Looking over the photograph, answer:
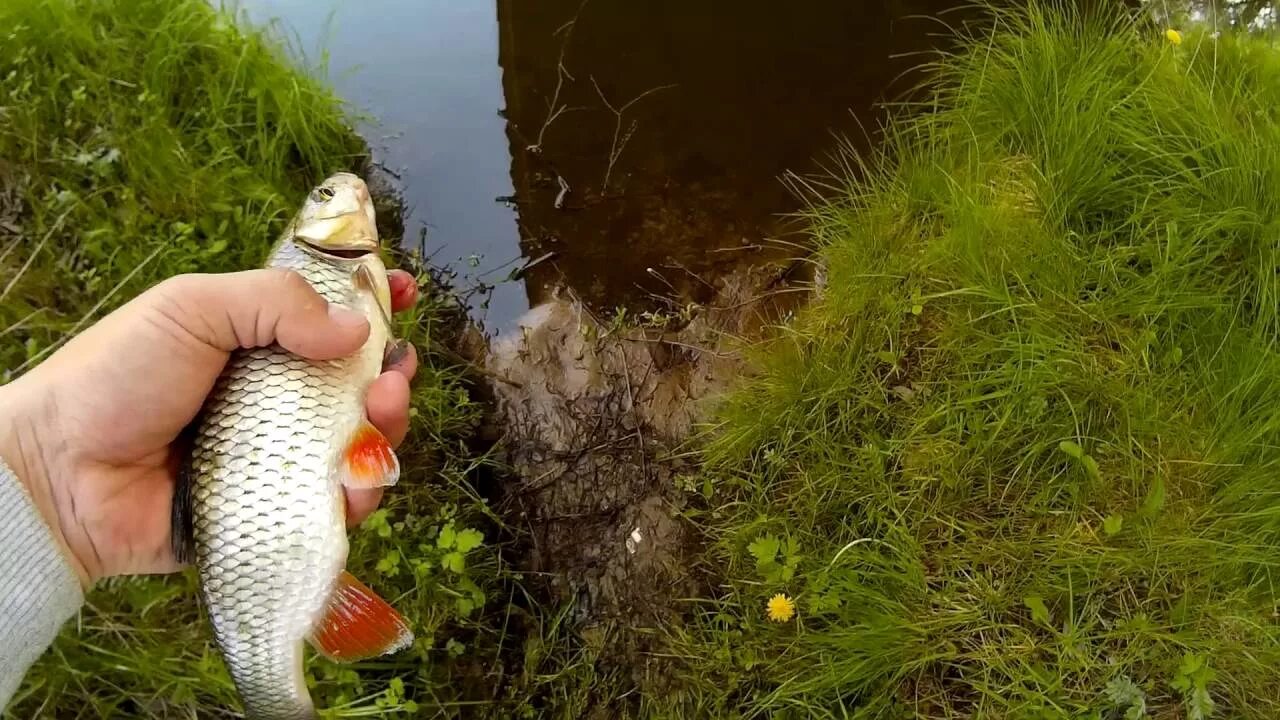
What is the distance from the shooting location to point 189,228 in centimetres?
283

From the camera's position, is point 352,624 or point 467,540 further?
point 467,540

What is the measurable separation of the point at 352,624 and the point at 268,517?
297mm

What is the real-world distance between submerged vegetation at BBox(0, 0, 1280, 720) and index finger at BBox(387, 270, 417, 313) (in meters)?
0.61

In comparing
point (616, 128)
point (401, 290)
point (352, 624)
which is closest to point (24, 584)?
point (352, 624)

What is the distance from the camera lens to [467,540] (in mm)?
2533

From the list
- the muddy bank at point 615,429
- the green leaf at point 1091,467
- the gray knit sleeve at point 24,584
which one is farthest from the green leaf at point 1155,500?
the gray knit sleeve at point 24,584

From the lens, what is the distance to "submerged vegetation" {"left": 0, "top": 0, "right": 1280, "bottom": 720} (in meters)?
2.19

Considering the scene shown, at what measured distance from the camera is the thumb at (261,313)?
1766 mm

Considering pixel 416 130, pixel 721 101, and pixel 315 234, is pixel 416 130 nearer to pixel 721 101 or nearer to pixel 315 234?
pixel 721 101

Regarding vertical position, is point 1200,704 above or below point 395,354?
below

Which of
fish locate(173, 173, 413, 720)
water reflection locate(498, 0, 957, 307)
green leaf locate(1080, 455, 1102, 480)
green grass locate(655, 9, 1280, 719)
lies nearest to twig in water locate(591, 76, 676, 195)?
water reflection locate(498, 0, 957, 307)

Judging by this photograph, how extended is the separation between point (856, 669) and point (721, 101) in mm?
2566

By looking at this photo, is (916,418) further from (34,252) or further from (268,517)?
(34,252)

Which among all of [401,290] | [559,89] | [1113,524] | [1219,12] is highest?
[1219,12]
